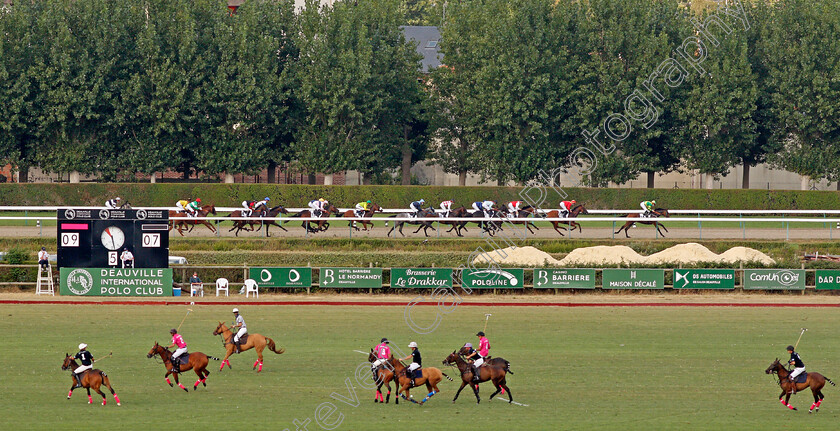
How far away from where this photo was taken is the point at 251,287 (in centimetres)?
3020

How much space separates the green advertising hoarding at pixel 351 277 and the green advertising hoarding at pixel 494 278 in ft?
8.91

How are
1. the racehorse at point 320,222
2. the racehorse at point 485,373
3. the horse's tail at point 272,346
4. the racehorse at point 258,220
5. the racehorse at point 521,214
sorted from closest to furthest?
the racehorse at point 485,373, the horse's tail at point 272,346, the racehorse at point 258,220, the racehorse at point 320,222, the racehorse at point 521,214

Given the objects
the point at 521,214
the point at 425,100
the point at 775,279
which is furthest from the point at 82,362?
the point at 425,100

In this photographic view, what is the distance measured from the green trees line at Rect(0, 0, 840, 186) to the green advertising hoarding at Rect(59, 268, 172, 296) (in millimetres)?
23212

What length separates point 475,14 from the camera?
5538cm

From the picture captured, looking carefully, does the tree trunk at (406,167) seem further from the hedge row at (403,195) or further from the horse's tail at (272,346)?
the horse's tail at (272,346)

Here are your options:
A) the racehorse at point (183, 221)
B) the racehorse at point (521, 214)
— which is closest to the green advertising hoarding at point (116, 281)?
the racehorse at point (183, 221)

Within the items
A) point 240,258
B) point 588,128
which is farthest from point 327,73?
point 240,258

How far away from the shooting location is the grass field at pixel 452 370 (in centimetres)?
1587

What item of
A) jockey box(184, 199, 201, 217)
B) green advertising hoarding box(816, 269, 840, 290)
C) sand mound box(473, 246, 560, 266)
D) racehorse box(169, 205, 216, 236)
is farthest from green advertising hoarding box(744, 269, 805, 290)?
jockey box(184, 199, 201, 217)

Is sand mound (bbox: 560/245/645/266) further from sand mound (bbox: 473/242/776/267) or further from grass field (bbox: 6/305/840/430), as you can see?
grass field (bbox: 6/305/840/430)

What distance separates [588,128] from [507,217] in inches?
634

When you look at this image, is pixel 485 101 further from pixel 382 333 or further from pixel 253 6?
pixel 382 333

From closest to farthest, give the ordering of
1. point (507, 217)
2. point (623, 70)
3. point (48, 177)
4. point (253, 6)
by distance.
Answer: point (507, 217) < point (623, 70) < point (253, 6) < point (48, 177)
